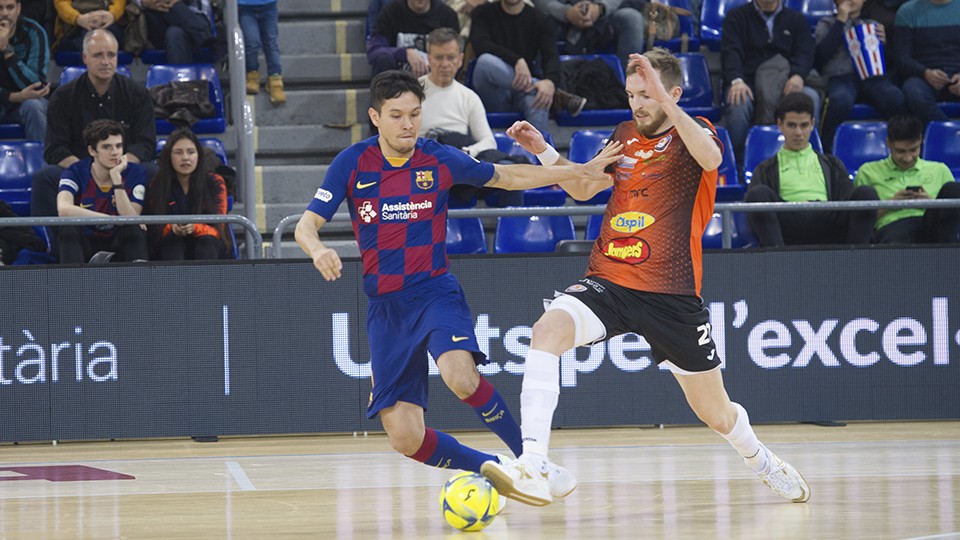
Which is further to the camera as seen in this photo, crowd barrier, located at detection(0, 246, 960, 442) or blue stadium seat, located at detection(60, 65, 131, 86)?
blue stadium seat, located at detection(60, 65, 131, 86)

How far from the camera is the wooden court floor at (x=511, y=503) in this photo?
5.61 m

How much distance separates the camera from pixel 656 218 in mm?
6176

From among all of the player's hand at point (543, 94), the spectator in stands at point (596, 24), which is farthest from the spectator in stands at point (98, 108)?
the spectator in stands at point (596, 24)

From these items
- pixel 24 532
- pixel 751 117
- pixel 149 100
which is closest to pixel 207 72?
pixel 149 100

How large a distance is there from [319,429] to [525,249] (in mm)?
2309

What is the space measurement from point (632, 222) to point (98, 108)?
5875 mm

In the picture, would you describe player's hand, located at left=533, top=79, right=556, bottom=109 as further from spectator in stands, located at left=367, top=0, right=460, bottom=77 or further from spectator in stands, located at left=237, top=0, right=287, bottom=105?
spectator in stands, located at left=237, top=0, right=287, bottom=105

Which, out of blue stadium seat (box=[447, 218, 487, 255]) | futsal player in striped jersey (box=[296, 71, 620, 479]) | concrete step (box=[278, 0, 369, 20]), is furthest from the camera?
concrete step (box=[278, 0, 369, 20])

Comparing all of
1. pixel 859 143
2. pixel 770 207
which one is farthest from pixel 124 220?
pixel 859 143

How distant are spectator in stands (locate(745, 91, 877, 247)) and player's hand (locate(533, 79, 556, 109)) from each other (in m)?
2.08

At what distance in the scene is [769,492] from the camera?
21.7ft

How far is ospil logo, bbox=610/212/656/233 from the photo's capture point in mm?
6172

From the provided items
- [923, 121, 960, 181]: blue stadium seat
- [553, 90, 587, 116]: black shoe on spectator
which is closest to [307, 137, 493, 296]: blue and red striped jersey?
[553, 90, 587, 116]: black shoe on spectator

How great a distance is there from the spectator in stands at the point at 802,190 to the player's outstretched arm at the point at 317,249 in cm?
471
